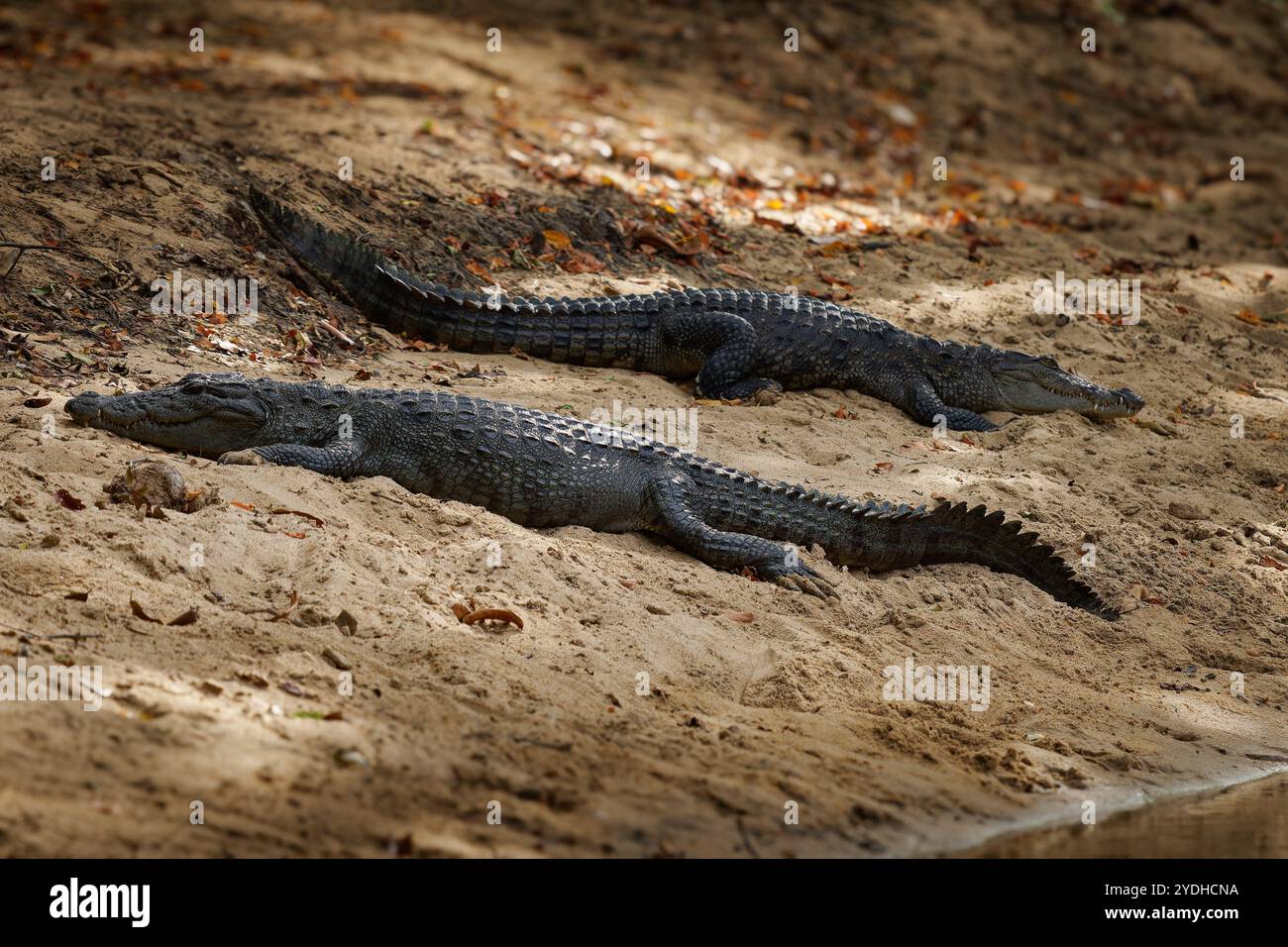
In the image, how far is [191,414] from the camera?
6598mm

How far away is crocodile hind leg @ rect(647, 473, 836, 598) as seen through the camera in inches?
273

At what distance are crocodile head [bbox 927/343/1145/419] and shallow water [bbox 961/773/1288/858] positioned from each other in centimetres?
453

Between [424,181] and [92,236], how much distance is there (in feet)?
10.2

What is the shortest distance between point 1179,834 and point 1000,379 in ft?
17.0

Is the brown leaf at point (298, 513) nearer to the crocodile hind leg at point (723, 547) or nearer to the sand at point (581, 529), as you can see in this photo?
the sand at point (581, 529)

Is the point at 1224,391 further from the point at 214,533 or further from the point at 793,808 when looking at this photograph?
the point at 214,533

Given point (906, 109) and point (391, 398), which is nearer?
point (391, 398)

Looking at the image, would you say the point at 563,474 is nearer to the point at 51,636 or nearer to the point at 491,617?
the point at 491,617

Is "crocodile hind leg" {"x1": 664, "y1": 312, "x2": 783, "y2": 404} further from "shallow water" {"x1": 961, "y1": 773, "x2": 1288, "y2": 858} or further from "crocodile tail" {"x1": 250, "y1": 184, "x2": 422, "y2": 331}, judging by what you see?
"shallow water" {"x1": 961, "y1": 773, "x2": 1288, "y2": 858}

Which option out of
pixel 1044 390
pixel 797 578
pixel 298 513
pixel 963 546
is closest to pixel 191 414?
pixel 298 513

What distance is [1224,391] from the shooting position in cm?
1013

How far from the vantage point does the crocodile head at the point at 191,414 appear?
254 inches

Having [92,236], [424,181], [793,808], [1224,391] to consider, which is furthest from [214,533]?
[1224,391]

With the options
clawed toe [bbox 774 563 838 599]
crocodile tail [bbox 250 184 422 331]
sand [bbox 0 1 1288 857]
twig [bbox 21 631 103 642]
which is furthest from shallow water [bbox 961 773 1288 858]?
crocodile tail [bbox 250 184 422 331]
